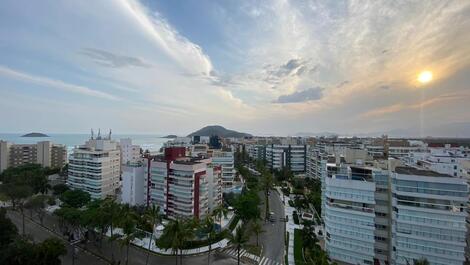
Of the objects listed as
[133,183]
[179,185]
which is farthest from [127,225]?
[133,183]

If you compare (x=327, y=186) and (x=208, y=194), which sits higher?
(x=327, y=186)

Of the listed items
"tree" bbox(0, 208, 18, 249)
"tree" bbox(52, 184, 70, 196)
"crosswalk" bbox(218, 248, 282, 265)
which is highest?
"tree" bbox(0, 208, 18, 249)

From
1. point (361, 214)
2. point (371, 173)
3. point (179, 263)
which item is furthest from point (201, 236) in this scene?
point (371, 173)

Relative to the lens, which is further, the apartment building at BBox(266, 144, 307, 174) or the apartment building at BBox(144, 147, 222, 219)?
the apartment building at BBox(266, 144, 307, 174)

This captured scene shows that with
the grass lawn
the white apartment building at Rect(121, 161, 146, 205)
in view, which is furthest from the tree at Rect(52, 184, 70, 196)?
the grass lawn

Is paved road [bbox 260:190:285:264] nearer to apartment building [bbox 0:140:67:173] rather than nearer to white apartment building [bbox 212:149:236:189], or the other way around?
white apartment building [bbox 212:149:236:189]

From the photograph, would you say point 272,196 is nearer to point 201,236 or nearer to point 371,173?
point 201,236

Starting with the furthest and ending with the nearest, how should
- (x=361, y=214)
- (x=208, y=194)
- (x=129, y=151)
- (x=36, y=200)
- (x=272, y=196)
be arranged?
(x=129, y=151)
(x=272, y=196)
(x=208, y=194)
(x=36, y=200)
(x=361, y=214)
